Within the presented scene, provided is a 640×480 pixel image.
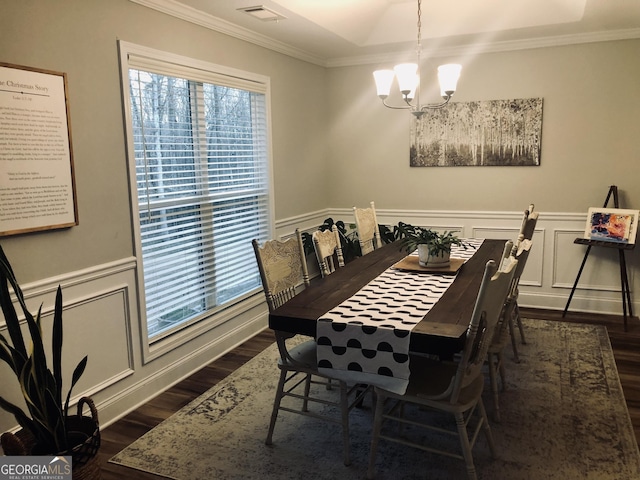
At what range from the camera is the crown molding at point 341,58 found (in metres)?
3.21

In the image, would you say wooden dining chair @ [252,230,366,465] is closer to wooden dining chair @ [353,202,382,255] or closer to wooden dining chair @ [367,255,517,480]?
wooden dining chair @ [367,255,517,480]

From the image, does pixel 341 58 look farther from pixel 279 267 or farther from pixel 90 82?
pixel 279 267

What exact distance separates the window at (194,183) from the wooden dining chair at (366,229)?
84cm

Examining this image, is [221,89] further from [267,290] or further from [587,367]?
[587,367]

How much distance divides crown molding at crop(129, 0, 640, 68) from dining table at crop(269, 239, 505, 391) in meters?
1.87

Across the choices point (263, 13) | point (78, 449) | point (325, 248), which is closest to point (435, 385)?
point (325, 248)

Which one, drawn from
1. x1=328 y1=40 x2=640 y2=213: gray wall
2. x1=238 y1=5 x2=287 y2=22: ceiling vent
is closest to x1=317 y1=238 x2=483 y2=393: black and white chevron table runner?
x1=238 y1=5 x2=287 y2=22: ceiling vent

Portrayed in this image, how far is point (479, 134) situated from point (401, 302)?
2818 mm

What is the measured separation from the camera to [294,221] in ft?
15.6

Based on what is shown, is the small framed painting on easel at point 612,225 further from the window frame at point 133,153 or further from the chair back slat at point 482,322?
the window frame at point 133,153

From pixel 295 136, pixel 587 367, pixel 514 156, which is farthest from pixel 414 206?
pixel 587 367

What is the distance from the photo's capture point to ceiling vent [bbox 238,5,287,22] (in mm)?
3305

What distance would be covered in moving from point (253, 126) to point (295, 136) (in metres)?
0.65

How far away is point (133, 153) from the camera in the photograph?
116 inches
